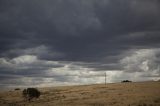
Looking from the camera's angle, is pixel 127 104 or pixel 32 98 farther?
pixel 32 98

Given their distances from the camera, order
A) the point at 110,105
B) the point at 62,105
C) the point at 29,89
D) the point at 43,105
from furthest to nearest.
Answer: the point at 29,89 < the point at 43,105 < the point at 62,105 < the point at 110,105

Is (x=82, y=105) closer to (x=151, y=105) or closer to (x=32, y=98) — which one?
(x=151, y=105)

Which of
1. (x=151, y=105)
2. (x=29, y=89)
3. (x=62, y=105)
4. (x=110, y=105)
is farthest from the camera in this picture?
(x=29, y=89)

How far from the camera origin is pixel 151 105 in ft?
183

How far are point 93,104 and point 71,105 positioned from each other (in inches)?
182

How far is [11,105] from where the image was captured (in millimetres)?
76750

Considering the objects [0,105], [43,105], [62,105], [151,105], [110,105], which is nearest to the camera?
[151,105]

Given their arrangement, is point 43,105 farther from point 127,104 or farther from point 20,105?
point 127,104

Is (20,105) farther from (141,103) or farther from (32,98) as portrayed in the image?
(141,103)

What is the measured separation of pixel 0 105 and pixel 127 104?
34060mm

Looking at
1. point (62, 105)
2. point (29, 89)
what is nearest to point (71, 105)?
point (62, 105)

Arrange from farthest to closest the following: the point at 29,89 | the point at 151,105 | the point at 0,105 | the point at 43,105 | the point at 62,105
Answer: the point at 29,89, the point at 0,105, the point at 43,105, the point at 62,105, the point at 151,105

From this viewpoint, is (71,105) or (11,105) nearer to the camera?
(71,105)

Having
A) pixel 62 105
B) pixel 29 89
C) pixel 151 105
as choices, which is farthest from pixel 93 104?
pixel 29 89
